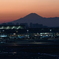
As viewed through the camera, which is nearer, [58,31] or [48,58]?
[48,58]

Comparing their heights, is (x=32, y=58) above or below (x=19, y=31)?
below

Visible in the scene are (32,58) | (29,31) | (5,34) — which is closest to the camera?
(32,58)

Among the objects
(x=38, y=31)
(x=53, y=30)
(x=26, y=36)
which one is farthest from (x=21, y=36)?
(x=53, y=30)

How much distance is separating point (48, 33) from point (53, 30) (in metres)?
4.99

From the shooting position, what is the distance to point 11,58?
3566 centimetres

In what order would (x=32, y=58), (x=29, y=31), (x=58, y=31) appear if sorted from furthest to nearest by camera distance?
(x=58, y=31) < (x=29, y=31) < (x=32, y=58)

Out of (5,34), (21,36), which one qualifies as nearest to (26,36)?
(21,36)

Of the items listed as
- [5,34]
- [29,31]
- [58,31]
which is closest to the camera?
[5,34]

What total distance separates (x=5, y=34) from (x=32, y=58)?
2313 inches

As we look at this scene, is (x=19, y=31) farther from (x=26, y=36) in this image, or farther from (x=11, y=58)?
(x=11, y=58)

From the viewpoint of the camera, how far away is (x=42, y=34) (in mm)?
104000

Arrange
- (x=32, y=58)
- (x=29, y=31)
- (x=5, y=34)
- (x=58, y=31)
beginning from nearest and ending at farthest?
(x=32, y=58) < (x=5, y=34) < (x=29, y=31) < (x=58, y=31)

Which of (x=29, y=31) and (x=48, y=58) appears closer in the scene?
(x=48, y=58)

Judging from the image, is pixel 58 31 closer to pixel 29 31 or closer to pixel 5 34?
pixel 29 31
